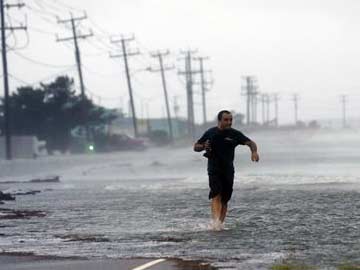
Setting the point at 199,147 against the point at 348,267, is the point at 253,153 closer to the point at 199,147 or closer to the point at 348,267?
the point at 199,147

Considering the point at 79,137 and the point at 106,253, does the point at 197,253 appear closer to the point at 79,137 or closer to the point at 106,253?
the point at 106,253

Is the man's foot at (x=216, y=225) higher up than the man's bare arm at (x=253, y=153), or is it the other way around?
the man's bare arm at (x=253, y=153)

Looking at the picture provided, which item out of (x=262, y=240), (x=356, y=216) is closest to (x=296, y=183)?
(x=356, y=216)

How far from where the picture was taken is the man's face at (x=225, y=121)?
42.2 ft

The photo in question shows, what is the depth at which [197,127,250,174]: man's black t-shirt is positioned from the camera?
42.9 feet

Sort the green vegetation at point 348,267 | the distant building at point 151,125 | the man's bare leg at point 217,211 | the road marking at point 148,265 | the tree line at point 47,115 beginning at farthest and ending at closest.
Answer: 1. the distant building at point 151,125
2. the tree line at point 47,115
3. the man's bare leg at point 217,211
4. the road marking at point 148,265
5. the green vegetation at point 348,267

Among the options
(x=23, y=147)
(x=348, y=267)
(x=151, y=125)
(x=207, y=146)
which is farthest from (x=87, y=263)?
(x=151, y=125)

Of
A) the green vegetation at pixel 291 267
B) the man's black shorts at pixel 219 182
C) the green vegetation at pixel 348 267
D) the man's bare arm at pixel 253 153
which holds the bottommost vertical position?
the green vegetation at pixel 348 267

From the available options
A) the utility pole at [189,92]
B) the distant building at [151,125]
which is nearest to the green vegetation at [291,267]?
the utility pole at [189,92]

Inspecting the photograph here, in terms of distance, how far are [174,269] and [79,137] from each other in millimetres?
82825

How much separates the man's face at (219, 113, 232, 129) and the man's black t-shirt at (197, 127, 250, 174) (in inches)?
3.5

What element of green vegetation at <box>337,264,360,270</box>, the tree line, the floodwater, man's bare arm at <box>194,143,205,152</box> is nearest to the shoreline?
the floodwater

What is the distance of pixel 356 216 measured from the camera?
576 inches

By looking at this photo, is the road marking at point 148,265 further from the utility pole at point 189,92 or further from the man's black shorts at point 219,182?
the utility pole at point 189,92
